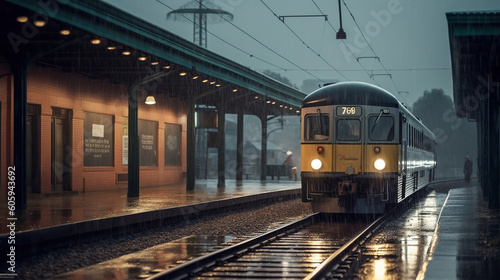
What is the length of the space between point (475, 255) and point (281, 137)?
144401mm

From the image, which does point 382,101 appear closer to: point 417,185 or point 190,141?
point 417,185

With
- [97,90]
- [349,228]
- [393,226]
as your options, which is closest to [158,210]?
[349,228]

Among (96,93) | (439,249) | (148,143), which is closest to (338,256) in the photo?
(439,249)

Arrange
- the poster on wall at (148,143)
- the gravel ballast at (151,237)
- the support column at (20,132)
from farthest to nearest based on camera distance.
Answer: the poster on wall at (148,143), the support column at (20,132), the gravel ballast at (151,237)

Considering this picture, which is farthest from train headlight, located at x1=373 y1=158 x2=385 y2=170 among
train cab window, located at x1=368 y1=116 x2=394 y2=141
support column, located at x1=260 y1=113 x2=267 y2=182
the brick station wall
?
support column, located at x1=260 y1=113 x2=267 y2=182

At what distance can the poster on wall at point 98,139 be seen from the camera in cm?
2344

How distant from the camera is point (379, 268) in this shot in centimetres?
989

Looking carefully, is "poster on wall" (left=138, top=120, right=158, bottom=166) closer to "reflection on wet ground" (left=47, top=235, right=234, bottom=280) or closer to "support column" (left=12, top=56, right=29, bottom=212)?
"support column" (left=12, top=56, right=29, bottom=212)

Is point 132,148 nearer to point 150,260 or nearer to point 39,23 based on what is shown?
point 39,23

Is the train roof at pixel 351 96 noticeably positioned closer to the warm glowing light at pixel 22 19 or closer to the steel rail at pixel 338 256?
the steel rail at pixel 338 256

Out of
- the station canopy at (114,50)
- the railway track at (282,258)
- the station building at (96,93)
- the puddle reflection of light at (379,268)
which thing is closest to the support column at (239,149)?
the station building at (96,93)

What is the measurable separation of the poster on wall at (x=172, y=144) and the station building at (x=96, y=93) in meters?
0.04

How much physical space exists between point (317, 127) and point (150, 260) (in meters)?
7.46

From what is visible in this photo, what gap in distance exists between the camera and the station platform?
29.2 ft
